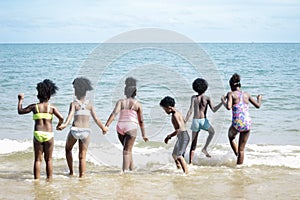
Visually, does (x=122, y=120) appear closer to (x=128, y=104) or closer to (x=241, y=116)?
(x=128, y=104)

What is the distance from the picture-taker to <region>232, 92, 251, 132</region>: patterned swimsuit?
7.26 m

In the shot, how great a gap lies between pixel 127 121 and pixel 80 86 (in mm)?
948

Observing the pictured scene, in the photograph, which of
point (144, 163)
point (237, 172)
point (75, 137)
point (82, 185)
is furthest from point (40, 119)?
point (237, 172)

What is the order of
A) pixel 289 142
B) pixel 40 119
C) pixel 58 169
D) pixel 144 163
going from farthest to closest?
pixel 289 142
pixel 144 163
pixel 58 169
pixel 40 119

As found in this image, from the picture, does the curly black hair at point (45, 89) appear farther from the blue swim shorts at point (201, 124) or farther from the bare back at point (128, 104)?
the blue swim shorts at point (201, 124)

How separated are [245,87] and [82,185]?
16645 millimetres

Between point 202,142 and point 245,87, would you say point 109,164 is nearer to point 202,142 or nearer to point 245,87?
point 202,142

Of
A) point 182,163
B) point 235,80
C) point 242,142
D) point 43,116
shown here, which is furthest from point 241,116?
point 43,116

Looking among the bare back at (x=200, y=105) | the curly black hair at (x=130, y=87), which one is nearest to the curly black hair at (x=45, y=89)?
the curly black hair at (x=130, y=87)

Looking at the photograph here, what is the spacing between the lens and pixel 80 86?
646cm

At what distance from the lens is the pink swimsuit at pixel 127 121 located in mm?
6742

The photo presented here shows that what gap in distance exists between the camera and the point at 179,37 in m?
9.02

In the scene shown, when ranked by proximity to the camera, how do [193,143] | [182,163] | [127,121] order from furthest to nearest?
[193,143], [182,163], [127,121]

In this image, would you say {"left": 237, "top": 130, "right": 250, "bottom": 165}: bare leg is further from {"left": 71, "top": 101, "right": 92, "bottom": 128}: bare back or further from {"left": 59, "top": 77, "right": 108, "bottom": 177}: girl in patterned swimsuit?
{"left": 71, "top": 101, "right": 92, "bottom": 128}: bare back
